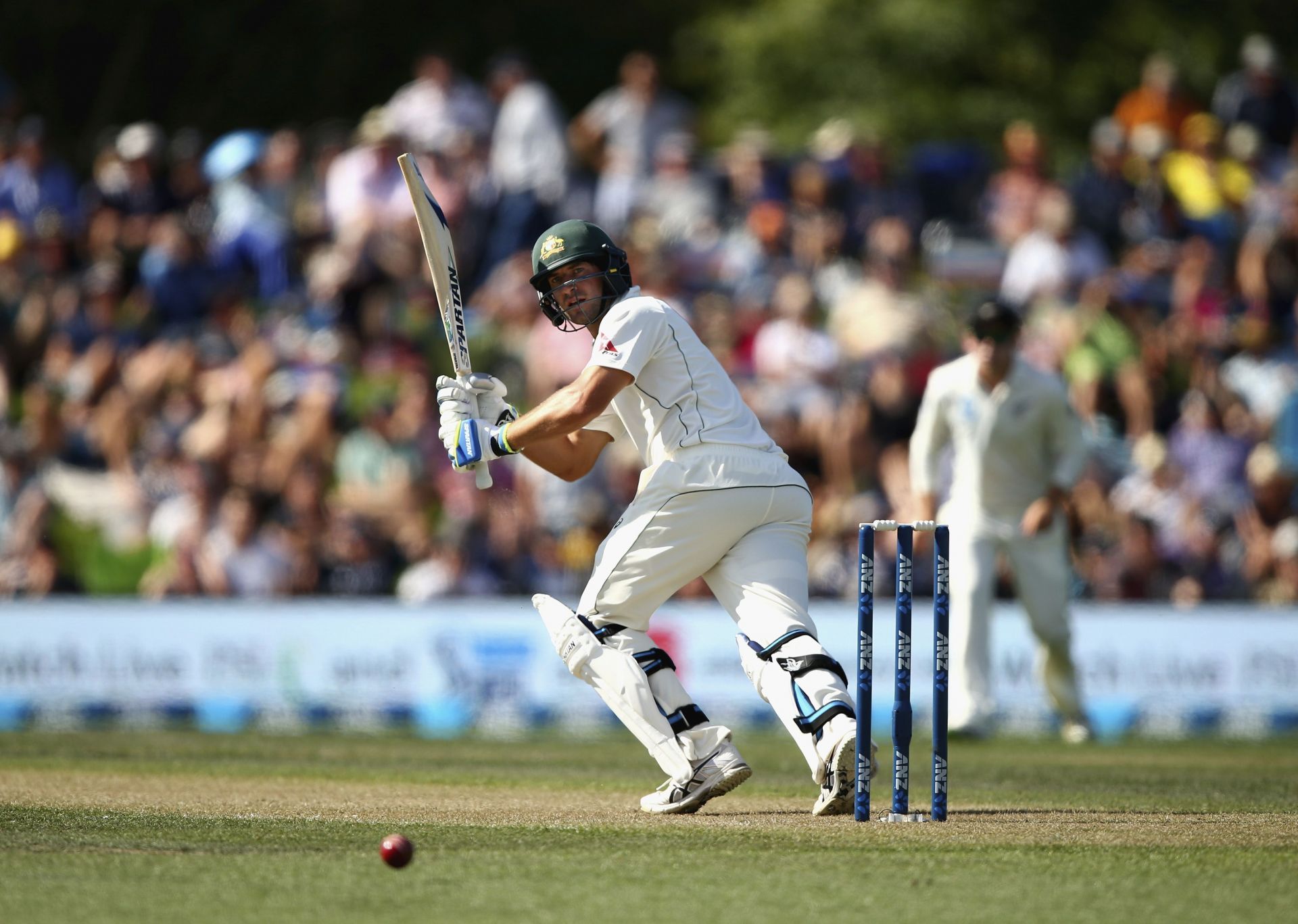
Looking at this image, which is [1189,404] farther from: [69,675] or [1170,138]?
[69,675]

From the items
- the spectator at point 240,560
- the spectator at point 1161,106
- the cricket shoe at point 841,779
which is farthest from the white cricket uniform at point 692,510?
the spectator at point 1161,106

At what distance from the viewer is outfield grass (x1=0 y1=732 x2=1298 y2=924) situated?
185 inches

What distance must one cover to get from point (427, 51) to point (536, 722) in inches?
562

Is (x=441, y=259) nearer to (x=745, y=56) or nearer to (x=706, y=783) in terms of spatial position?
(x=706, y=783)

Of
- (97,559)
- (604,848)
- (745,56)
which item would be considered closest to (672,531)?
(604,848)

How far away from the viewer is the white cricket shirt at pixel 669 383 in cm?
649

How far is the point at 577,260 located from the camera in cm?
672

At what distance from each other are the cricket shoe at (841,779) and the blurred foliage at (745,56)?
62.0 feet

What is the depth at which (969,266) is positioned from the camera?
16.4 m

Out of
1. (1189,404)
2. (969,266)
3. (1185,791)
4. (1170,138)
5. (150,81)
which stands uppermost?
(150,81)

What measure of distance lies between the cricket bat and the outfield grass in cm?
177

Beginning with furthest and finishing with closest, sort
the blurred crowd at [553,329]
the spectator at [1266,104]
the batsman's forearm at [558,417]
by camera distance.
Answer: the spectator at [1266,104] → the blurred crowd at [553,329] → the batsman's forearm at [558,417]

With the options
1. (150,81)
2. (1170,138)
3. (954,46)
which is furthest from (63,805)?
A: (954,46)

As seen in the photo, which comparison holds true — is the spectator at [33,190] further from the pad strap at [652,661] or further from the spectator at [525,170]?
the pad strap at [652,661]
